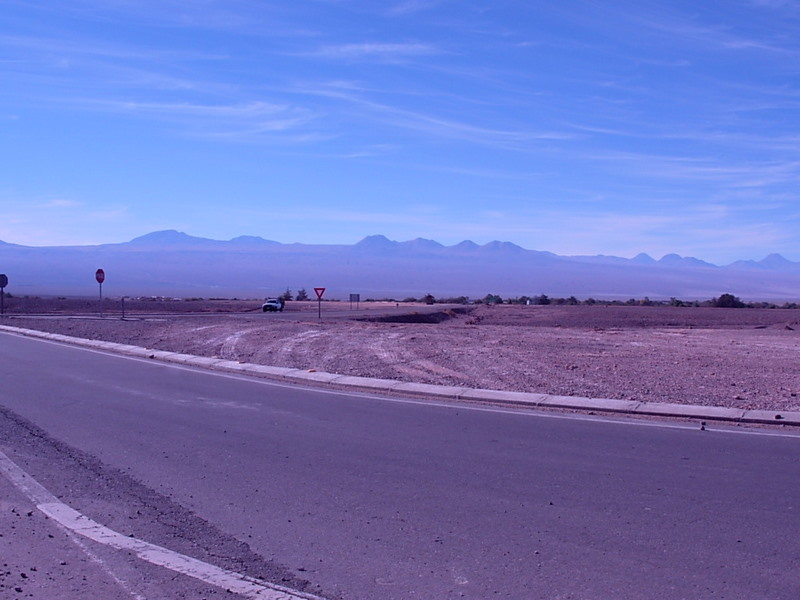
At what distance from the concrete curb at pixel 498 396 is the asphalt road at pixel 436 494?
751mm

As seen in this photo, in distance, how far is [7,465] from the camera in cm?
979

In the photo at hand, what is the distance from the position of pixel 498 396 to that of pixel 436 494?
6912 mm

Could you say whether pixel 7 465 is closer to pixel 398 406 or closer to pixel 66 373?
pixel 398 406

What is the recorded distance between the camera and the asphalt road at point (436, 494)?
6383 mm

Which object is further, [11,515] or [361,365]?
[361,365]

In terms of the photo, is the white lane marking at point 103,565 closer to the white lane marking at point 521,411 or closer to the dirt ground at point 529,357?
the white lane marking at point 521,411

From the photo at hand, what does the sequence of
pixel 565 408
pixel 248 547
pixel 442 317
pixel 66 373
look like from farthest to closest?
pixel 442 317
pixel 66 373
pixel 565 408
pixel 248 547

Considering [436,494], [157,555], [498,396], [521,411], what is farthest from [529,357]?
[157,555]

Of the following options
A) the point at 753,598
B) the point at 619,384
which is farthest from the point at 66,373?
the point at 753,598

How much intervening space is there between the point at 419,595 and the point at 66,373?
53.2ft

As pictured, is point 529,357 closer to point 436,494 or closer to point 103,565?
point 436,494

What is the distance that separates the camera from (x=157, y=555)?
6750 mm

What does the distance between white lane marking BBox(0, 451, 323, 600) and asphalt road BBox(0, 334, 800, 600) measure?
0.47 feet

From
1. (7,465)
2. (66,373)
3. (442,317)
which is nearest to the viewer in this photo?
(7,465)
